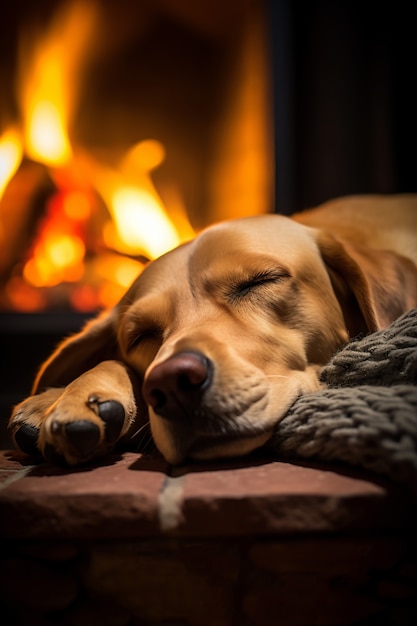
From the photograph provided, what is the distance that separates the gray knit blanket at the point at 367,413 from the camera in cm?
107

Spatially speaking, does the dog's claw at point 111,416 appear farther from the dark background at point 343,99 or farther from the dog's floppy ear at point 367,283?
the dark background at point 343,99

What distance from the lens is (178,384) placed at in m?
1.27

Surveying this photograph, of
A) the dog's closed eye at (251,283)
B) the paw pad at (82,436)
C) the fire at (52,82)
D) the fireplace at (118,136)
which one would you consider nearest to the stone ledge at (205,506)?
the paw pad at (82,436)

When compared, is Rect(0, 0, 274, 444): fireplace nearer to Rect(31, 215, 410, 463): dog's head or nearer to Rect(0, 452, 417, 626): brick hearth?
Rect(31, 215, 410, 463): dog's head

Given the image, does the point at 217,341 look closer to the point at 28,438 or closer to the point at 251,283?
the point at 251,283

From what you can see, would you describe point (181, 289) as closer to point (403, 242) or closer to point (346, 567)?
point (346, 567)

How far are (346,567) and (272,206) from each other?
8.94 feet

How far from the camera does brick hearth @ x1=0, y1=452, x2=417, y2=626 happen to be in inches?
41.4

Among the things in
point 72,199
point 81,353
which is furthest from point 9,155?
point 81,353

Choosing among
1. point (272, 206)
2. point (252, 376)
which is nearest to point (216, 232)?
A: point (252, 376)

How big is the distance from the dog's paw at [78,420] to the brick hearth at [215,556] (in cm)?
21

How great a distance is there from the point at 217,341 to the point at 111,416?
0.34 meters

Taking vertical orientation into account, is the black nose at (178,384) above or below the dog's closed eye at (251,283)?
below

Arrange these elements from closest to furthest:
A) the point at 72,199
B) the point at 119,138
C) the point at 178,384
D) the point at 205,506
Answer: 1. the point at 205,506
2. the point at 178,384
3. the point at 72,199
4. the point at 119,138
